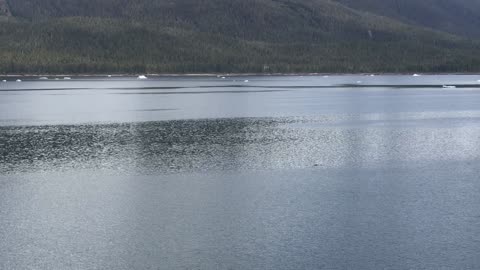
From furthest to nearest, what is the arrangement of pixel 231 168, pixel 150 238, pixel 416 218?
pixel 231 168
pixel 416 218
pixel 150 238

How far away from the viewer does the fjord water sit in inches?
586

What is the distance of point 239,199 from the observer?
67.3ft

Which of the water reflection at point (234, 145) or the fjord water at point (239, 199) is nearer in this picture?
A: the fjord water at point (239, 199)

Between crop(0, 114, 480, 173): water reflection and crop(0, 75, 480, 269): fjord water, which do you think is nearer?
crop(0, 75, 480, 269): fjord water

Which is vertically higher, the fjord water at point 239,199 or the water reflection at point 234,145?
the water reflection at point 234,145

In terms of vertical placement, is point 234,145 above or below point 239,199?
above

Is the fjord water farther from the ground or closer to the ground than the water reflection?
closer to the ground

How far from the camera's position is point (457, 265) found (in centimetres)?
1411

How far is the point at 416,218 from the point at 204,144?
58.1ft

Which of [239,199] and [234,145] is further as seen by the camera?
[234,145]

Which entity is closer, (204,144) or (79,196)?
(79,196)

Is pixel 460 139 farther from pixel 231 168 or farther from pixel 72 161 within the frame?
pixel 72 161

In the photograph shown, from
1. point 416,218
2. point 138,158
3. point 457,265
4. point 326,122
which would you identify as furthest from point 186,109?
point 457,265

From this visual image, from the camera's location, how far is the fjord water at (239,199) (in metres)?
14.9
